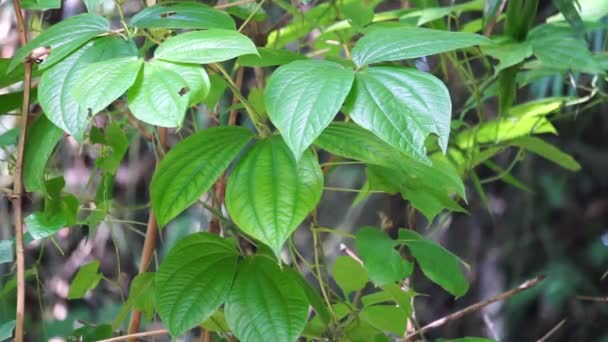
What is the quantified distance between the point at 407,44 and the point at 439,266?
25cm

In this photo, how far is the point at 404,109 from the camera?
0.50 m

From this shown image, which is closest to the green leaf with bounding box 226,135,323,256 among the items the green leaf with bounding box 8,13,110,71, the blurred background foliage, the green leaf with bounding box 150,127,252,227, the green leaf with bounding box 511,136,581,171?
the green leaf with bounding box 150,127,252,227

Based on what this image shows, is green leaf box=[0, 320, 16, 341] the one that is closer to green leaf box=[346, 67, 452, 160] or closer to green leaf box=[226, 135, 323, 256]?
green leaf box=[226, 135, 323, 256]

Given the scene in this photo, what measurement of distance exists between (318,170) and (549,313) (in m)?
1.37

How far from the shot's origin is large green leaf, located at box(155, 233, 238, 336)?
62cm

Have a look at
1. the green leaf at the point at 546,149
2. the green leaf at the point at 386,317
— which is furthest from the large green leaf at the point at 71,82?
the green leaf at the point at 546,149

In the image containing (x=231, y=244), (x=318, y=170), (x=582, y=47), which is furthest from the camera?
(x=582, y=47)

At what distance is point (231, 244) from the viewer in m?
0.69

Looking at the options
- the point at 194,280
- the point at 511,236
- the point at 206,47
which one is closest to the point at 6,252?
the point at 194,280

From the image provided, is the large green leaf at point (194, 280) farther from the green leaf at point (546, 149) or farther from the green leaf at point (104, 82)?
the green leaf at point (546, 149)

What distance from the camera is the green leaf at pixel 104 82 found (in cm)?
48

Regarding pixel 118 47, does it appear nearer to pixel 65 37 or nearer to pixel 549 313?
pixel 65 37

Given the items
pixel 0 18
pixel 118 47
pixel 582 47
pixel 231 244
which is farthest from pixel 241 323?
pixel 0 18

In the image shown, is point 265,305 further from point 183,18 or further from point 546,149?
point 546,149
